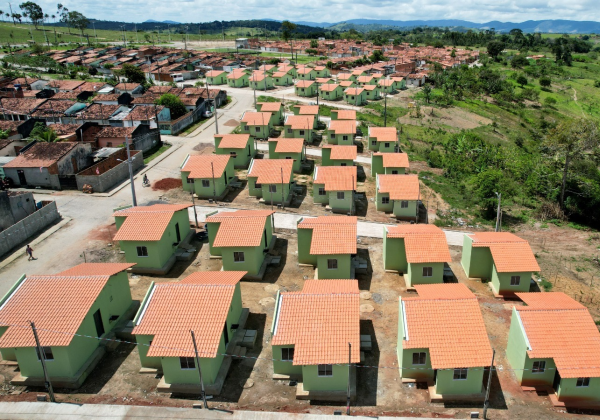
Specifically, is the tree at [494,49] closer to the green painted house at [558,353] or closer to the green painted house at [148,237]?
the green painted house at [148,237]

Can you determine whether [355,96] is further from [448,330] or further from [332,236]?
[448,330]

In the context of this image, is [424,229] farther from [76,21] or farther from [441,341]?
[76,21]

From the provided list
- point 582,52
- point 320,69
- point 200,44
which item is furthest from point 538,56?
point 200,44

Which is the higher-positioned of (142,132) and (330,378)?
(142,132)

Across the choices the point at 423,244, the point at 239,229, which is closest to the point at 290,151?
the point at 239,229

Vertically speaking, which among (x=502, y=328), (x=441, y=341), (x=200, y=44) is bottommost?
(x=502, y=328)

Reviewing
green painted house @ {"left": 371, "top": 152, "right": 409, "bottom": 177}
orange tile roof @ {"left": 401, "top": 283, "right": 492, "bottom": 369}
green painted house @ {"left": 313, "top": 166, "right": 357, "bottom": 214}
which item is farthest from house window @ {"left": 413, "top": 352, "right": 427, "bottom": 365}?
green painted house @ {"left": 371, "top": 152, "right": 409, "bottom": 177}
